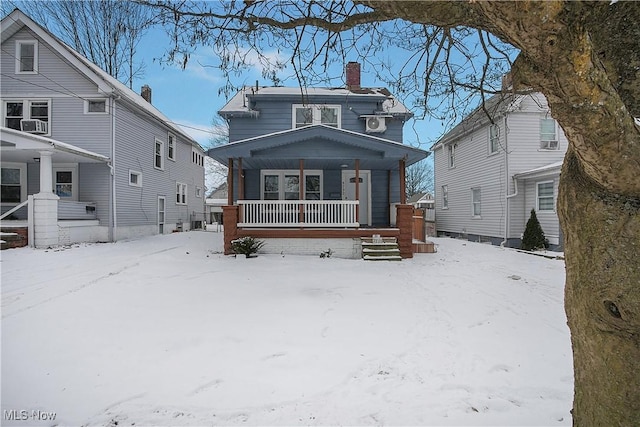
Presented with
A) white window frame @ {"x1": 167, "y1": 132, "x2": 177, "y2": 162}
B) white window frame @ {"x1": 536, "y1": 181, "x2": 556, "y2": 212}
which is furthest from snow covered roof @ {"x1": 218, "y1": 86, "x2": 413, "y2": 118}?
white window frame @ {"x1": 167, "y1": 132, "x2": 177, "y2": 162}

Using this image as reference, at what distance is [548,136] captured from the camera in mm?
14219

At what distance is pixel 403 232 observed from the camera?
11.0 m

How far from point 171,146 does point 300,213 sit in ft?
39.0

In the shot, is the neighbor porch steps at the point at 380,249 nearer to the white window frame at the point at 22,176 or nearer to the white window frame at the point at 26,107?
the white window frame at the point at 26,107

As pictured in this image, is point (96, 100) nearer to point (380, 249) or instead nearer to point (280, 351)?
point (380, 249)

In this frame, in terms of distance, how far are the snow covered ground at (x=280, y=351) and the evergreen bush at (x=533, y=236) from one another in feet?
20.5

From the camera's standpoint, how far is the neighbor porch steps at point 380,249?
404 inches

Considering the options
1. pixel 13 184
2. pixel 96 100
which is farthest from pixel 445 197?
pixel 13 184

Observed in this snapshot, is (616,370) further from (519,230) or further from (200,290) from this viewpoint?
(519,230)

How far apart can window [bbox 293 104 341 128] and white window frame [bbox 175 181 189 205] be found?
950cm

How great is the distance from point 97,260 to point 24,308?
4.61m

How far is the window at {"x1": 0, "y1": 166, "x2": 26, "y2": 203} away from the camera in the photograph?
44.4 ft

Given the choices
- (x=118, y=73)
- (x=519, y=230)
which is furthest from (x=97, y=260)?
(x=118, y=73)

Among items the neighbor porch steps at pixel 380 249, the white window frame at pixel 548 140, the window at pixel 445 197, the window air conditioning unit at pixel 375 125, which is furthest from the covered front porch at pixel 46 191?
the window at pixel 445 197
